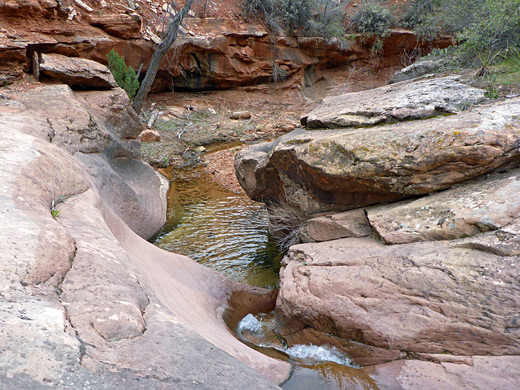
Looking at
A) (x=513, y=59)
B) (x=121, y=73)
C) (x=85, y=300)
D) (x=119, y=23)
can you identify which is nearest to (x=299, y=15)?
(x=119, y=23)

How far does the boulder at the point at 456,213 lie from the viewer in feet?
12.1

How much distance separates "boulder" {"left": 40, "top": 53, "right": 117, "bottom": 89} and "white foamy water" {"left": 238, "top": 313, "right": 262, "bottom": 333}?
5879 millimetres

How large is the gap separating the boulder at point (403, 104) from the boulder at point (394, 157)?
0.64 ft

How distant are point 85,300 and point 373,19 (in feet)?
67.8

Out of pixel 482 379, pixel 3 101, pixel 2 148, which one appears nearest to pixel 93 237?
pixel 2 148

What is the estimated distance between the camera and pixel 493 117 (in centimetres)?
425

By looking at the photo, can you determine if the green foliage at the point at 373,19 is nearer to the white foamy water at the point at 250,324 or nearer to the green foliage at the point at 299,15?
the green foliage at the point at 299,15

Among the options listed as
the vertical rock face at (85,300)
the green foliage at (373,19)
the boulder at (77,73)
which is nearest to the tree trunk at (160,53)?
the boulder at (77,73)

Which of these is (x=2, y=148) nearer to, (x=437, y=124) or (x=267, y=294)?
(x=267, y=294)

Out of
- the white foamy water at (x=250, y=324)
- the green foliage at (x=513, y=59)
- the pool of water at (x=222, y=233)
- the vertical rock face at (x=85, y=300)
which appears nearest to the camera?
the vertical rock face at (x=85, y=300)

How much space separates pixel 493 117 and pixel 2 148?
509 centimetres

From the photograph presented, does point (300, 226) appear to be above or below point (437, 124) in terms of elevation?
below

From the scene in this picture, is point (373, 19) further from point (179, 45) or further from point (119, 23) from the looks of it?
point (119, 23)

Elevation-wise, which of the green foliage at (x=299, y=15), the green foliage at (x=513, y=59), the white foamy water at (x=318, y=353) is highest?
the green foliage at (x=299, y=15)
